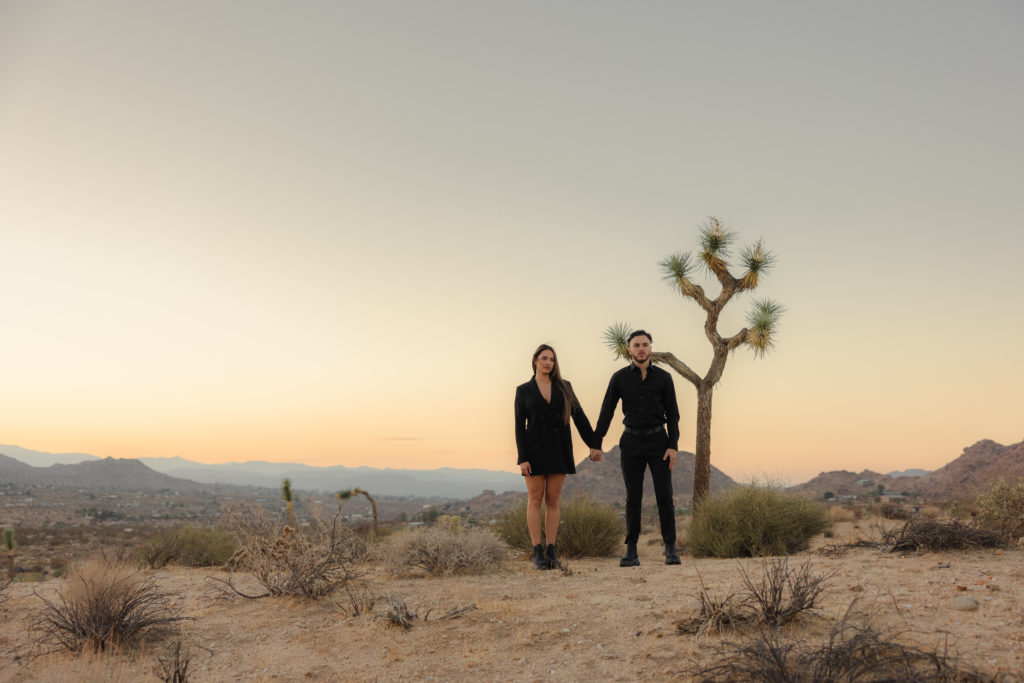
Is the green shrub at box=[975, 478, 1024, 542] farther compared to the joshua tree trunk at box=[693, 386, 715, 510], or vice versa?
the joshua tree trunk at box=[693, 386, 715, 510]

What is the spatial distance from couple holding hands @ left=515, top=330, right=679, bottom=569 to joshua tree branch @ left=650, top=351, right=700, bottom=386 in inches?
260

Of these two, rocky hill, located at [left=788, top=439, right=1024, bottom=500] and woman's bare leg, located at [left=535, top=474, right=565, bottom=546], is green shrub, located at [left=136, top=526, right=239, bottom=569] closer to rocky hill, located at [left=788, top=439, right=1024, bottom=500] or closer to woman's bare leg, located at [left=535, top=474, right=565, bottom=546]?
woman's bare leg, located at [left=535, top=474, right=565, bottom=546]

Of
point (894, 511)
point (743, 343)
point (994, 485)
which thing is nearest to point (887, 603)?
point (994, 485)

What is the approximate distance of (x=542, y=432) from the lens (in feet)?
24.9

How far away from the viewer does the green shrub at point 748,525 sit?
8.94m

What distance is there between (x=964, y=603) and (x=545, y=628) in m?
2.95

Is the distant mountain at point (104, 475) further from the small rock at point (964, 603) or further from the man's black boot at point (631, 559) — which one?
the small rock at point (964, 603)

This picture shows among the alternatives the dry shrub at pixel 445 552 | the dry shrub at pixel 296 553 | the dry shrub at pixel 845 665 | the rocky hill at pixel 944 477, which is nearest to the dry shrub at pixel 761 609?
the dry shrub at pixel 845 665

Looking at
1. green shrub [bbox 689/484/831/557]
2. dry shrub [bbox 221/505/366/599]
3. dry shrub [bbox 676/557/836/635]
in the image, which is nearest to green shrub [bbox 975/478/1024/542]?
green shrub [bbox 689/484/831/557]

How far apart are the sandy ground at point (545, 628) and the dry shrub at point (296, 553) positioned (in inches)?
7.0

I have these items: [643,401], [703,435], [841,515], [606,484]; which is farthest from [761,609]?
[606,484]

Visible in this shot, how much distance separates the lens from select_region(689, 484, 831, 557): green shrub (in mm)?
8938

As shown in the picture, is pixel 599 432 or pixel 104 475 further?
pixel 104 475

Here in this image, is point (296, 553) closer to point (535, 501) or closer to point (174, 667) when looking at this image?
point (174, 667)
